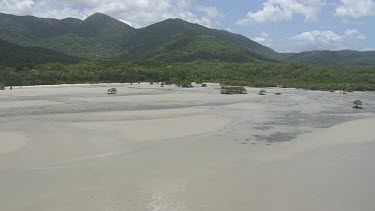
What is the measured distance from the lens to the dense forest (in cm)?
7568

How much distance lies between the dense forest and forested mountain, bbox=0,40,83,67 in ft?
37.4

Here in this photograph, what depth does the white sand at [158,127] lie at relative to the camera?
21.1m

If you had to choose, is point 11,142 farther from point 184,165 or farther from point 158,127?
point 184,165

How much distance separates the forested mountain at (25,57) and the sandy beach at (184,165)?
262 ft

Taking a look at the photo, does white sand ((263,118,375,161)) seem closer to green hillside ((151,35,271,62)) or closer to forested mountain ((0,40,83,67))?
forested mountain ((0,40,83,67))

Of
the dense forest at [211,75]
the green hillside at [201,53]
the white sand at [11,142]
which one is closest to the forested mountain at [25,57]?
the dense forest at [211,75]

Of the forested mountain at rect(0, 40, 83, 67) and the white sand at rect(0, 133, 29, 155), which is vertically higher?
the forested mountain at rect(0, 40, 83, 67)

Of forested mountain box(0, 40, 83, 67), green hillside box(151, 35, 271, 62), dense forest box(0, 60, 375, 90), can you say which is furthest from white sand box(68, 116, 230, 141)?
green hillside box(151, 35, 271, 62)

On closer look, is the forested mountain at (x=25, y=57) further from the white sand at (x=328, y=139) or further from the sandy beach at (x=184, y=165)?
the white sand at (x=328, y=139)

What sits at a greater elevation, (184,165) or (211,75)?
(211,75)

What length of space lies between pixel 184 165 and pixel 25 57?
10883 cm

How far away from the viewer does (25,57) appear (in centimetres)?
11356

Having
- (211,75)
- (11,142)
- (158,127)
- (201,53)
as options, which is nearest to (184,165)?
(11,142)

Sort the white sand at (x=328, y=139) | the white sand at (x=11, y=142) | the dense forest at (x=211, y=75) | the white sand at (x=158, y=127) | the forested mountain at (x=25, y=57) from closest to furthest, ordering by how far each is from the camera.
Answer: the white sand at (x=11, y=142) → the white sand at (x=328, y=139) → the white sand at (x=158, y=127) → the dense forest at (x=211, y=75) → the forested mountain at (x=25, y=57)
